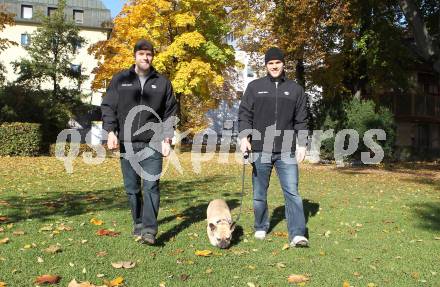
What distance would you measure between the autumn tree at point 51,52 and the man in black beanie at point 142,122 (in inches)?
1281

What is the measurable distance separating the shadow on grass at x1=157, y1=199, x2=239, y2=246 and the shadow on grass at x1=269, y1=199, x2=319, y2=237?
845mm

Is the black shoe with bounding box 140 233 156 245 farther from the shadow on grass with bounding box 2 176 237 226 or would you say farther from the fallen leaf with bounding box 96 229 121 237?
the shadow on grass with bounding box 2 176 237 226

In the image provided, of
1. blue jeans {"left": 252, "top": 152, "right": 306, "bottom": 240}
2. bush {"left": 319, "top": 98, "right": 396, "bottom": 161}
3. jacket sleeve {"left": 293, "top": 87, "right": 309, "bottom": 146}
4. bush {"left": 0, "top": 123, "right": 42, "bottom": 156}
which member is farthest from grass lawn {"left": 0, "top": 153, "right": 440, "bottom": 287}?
bush {"left": 319, "top": 98, "right": 396, "bottom": 161}

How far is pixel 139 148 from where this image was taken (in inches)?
217

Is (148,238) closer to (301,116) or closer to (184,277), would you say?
(184,277)

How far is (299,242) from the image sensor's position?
5.55m

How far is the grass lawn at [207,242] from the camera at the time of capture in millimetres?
4441

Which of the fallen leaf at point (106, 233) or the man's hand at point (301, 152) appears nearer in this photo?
the man's hand at point (301, 152)

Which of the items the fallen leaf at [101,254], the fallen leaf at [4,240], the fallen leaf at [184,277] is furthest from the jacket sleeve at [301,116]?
the fallen leaf at [4,240]

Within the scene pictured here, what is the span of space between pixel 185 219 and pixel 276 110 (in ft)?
7.70

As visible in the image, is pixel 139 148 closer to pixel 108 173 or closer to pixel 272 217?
pixel 272 217

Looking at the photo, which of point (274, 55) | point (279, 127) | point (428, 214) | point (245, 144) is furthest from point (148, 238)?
point (428, 214)

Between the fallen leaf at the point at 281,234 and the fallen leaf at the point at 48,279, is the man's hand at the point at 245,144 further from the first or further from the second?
the fallen leaf at the point at 48,279

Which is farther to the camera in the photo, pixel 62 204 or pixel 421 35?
pixel 421 35
